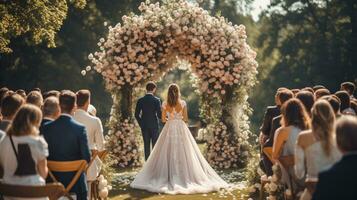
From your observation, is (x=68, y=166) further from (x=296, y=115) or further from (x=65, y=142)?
(x=296, y=115)

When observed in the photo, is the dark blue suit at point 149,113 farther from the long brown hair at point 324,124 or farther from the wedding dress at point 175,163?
the long brown hair at point 324,124

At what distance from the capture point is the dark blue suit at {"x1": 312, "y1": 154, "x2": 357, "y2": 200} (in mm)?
4395

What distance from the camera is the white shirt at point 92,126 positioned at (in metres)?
8.42

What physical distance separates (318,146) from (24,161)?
3.14 m

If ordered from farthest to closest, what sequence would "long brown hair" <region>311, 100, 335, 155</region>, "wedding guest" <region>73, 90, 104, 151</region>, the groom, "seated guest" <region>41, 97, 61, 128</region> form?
the groom < "wedding guest" <region>73, 90, 104, 151</region> < "seated guest" <region>41, 97, 61, 128</region> < "long brown hair" <region>311, 100, 335, 155</region>

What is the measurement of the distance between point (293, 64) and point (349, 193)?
37378 millimetres

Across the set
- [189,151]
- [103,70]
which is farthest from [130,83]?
[189,151]

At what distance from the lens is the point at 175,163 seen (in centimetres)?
1262

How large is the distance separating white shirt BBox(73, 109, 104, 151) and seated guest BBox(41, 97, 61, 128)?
1105 millimetres

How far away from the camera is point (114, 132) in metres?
16.3

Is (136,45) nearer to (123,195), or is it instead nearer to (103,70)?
(103,70)

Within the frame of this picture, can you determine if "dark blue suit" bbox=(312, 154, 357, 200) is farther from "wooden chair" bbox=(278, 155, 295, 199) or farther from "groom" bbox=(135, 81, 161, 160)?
"groom" bbox=(135, 81, 161, 160)

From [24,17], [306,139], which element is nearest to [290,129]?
[306,139]

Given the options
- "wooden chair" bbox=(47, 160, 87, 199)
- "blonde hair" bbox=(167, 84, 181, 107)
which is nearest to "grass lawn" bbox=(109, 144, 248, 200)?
"blonde hair" bbox=(167, 84, 181, 107)
